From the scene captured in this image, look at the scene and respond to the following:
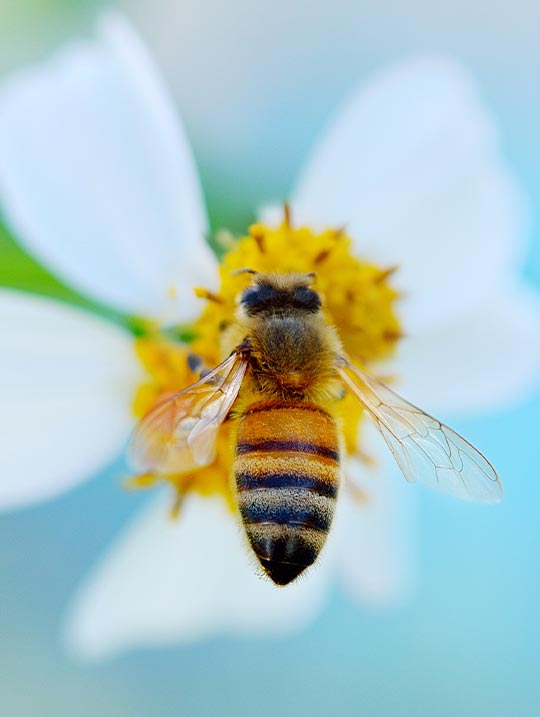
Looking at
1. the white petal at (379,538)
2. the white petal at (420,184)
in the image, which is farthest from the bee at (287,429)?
the white petal at (379,538)

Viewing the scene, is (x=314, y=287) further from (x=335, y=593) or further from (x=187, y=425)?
(x=335, y=593)

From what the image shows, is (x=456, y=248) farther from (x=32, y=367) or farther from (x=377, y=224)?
(x=32, y=367)

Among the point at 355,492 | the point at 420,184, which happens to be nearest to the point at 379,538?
the point at 355,492

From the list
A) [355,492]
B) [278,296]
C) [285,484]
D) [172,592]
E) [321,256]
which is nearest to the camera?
[285,484]

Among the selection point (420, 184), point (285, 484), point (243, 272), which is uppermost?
point (420, 184)

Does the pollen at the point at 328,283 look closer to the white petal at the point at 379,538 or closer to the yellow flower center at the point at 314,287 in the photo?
the yellow flower center at the point at 314,287
